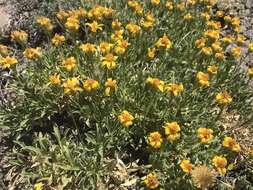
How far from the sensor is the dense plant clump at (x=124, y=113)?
337 centimetres

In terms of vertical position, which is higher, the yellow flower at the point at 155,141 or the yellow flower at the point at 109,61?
the yellow flower at the point at 109,61

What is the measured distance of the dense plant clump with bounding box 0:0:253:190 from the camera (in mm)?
3369

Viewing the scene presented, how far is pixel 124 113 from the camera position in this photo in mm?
3201

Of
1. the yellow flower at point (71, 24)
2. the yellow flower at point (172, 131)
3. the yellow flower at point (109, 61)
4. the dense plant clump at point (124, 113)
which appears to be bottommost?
the dense plant clump at point (124, 113)

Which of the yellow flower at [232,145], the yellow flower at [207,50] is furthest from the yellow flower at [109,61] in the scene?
the yellow flower at [232,145]

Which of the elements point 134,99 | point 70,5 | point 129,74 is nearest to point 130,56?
point 129,74

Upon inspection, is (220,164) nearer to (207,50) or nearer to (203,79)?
(203,79)

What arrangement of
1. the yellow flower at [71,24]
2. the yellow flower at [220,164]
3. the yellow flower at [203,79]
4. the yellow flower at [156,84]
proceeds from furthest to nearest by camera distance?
the yellow flower at [71,24], the yellow flower at [203,79], the yellow flower at [156,84], the yellow flower at [220,164]

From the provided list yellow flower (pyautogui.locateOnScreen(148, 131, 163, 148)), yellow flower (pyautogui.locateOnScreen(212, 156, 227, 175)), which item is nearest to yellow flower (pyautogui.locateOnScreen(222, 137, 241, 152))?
yellow flower (pyautogui.locateOnScreen(212, 156, 227, 175))

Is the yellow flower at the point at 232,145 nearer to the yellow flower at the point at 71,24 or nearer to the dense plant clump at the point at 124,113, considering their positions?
the dense plant clump at the point at 124,113

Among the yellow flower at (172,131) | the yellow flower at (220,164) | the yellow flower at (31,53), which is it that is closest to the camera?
→ the yellow flower at (220,164)

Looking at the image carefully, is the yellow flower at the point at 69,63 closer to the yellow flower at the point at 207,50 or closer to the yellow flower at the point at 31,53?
the yellow flower at the point at 31,53

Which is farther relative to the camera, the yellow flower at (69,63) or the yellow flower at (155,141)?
the yellow flower at (69,63)

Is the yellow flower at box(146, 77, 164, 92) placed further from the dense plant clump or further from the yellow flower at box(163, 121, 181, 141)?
the yellow flower at box(163, 121, 181, 141)
